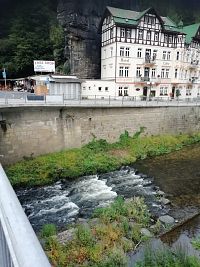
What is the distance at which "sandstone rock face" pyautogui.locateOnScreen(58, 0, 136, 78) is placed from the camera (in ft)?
139

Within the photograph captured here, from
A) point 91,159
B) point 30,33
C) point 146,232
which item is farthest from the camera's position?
point 30,33

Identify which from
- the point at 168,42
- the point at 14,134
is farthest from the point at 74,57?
the point at 14,134

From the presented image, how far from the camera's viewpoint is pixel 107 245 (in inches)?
438

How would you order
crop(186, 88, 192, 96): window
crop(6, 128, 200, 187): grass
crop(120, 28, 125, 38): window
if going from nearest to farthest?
crop(6, 128, 200, 187): grass < crop(120, 28, 125, 38): window < crop(186, 88, 192, 96): window

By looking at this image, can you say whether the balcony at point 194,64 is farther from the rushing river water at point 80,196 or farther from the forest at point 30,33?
the rushing river water at point 80,196

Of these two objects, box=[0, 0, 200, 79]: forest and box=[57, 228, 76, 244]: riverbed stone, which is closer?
box=[57, 228, 76, 244]: riverbed stone

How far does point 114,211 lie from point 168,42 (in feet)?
115

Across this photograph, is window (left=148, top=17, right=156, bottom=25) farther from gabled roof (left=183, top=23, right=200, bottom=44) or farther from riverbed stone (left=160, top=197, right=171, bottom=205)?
riverbed stone (left=160, top=197, right=171, bottom=205)

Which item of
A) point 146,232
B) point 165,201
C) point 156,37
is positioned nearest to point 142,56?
point 156,37

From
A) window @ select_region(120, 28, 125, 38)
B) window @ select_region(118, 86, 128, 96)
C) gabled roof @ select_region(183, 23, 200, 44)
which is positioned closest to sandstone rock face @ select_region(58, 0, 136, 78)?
window @ select_region(120, 28, 125, 38)

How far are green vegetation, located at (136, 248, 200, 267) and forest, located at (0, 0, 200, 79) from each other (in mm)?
36387

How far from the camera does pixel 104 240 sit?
11.4 metres

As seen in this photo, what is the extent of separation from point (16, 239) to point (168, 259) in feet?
30.3

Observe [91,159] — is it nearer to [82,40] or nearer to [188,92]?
[82,40]
